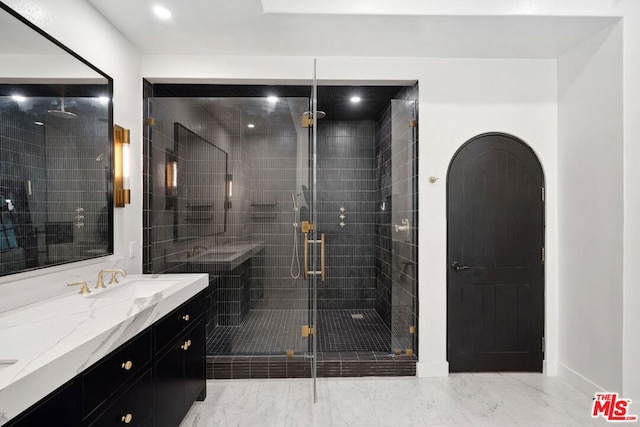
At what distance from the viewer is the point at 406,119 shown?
10.3ft

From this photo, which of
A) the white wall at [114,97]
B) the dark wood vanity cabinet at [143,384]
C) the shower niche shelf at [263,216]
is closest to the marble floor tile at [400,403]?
the dark wood vanity cabinet at [143,384]

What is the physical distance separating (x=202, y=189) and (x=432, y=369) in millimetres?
2451

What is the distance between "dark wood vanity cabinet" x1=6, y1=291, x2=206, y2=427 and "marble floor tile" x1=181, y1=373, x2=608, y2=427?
29 cm

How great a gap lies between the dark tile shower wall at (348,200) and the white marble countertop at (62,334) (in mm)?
2296

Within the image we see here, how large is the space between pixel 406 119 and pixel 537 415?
2445 millimetres

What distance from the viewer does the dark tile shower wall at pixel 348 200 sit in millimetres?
4195

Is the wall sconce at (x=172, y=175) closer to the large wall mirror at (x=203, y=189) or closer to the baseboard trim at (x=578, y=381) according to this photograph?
the large wall mirror at (x=203, y=189)

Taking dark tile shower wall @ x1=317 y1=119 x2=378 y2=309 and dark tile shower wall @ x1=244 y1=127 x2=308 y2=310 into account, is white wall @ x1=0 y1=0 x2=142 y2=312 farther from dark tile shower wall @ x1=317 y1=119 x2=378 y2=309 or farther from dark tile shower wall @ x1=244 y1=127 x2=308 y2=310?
dark tile shower wall @ x1=317 y1=119 x2=378 y2=309

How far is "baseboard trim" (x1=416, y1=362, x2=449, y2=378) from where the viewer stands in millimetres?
2908

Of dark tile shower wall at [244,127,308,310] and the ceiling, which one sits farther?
dark tile shower wall at [244,127,308,310]

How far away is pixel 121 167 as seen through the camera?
2506 millimetres

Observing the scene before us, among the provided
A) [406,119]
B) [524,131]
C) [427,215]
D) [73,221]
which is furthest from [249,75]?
[524,131]

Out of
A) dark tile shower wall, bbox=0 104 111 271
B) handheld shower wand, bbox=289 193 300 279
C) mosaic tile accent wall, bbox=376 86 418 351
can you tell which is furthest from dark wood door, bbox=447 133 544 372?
dark tile shower wall, bbox=0 104 111 271

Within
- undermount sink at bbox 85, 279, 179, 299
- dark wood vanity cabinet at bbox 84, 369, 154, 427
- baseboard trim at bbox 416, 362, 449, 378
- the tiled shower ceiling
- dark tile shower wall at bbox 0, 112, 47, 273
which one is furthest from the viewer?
the tiled shower ceiling
